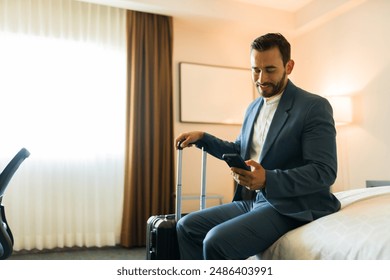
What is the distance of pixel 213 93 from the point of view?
3.73 meters

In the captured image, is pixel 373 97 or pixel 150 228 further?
pixel 373 97

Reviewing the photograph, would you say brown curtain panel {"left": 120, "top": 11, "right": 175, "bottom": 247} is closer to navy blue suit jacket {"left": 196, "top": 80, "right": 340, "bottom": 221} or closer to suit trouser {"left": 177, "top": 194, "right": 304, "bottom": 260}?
suit trouser {"left": 177, "top": 194, "right": 304, "bottom": 260}

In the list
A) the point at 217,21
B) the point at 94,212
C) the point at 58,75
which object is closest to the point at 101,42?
the point at 58,75

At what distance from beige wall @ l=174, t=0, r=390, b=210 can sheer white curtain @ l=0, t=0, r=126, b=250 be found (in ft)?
2.41

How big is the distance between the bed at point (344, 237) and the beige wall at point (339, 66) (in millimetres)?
2063

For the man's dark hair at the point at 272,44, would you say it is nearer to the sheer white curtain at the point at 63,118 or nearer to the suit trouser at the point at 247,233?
the suit trouser at the point at 247,233

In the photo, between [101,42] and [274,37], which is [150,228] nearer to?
[274,37]

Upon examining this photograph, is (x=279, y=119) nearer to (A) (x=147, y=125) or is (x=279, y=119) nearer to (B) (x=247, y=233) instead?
(B) (x=247, y=233)

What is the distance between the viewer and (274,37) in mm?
1281

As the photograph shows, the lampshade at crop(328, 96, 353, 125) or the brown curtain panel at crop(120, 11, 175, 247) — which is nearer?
the lampshade at crop(328, 96, 353, 125)

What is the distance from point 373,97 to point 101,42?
2.55m

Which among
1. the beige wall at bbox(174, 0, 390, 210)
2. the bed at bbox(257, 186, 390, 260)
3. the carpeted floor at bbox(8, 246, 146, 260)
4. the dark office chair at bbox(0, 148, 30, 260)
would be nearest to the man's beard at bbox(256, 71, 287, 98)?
the bed at bbox(257, 186, 390, 260)

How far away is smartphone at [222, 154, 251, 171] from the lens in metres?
1.04

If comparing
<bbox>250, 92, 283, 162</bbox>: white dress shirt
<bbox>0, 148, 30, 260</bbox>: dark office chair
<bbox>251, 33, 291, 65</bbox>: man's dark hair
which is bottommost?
<bbox>0, 148, 30, 260</bbox>: dark office chair
